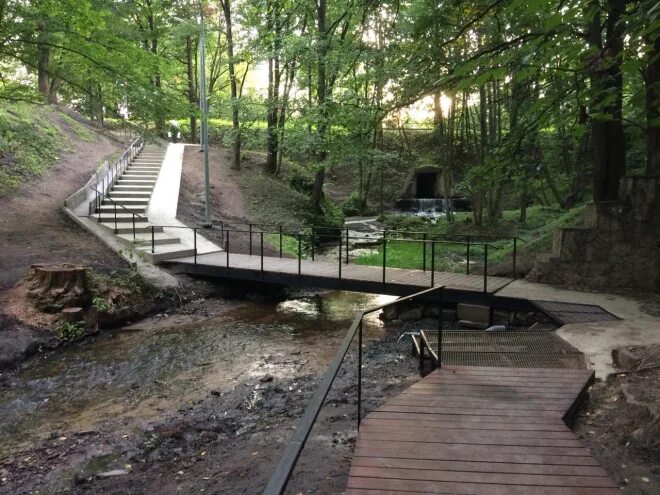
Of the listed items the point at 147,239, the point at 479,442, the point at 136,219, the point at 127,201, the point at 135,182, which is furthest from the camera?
the point at 135,182

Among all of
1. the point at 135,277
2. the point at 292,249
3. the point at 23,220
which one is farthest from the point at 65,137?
the point at 135,277

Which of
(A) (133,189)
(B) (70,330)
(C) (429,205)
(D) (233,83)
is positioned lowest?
(B) (70,330)

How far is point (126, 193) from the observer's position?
1647 centimetres

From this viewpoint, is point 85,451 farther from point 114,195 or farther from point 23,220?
point 114,195

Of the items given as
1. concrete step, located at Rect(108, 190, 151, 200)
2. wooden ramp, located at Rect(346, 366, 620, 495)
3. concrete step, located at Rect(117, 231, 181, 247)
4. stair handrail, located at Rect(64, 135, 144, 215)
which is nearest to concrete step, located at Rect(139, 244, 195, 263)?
concrete step, located at Rect(117, 231, 181, 247)

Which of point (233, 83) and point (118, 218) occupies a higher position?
point (233, 83)

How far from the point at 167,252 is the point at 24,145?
9.58m

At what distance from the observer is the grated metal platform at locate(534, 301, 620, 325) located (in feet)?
23.5

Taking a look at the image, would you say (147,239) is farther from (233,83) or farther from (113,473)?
(233,83)

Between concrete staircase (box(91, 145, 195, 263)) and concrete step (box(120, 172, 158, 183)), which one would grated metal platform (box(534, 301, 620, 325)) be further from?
concrete step (box(120, 172, 158, 183))

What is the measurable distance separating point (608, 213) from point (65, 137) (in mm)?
21369

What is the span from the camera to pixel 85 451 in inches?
194

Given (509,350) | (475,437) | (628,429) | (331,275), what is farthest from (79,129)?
(628,429)

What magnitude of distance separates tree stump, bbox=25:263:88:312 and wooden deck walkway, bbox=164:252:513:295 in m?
3.04
